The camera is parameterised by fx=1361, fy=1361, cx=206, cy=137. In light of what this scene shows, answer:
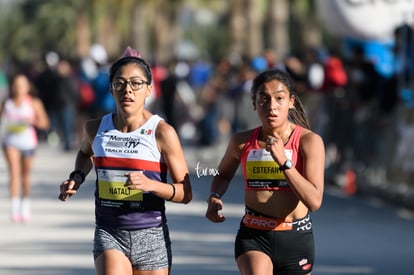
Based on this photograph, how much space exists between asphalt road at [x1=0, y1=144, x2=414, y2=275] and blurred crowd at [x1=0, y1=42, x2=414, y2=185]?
892mm

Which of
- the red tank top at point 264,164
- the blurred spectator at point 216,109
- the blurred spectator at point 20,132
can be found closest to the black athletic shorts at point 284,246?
the red tank top at point 264,164

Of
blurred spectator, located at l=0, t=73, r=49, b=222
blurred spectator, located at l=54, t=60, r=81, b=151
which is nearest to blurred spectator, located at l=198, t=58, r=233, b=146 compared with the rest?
blurred spectator, located at l=54, t=60, r=81, b=151

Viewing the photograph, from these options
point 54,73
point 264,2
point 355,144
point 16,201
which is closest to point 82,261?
point 16,201

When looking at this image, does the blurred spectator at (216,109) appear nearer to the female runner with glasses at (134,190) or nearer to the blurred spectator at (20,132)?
the blurred spectator at (20,132)

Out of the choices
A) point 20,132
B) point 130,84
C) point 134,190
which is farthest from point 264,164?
point 20,132

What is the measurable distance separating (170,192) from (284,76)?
2.84 feet

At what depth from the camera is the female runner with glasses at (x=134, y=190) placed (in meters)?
7.13

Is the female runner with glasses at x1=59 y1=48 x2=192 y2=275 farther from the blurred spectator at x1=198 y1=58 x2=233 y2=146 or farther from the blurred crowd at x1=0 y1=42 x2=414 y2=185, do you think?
the blurred spectator at x1=198 y1=58 x2=233 y2=146

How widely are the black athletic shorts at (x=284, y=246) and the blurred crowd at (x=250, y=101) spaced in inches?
368

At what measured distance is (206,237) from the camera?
552 inches

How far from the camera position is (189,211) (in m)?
17.0

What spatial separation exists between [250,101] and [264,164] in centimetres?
1912

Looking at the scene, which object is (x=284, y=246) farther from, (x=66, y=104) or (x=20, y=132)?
(x=66, y=104)

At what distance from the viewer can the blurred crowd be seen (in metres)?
18.1
